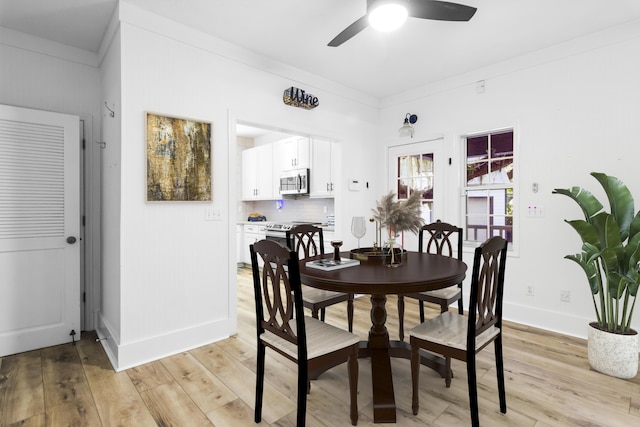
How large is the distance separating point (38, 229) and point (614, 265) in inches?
177

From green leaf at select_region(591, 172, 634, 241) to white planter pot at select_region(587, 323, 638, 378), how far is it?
0.70 metres

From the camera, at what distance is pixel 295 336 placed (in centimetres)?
174

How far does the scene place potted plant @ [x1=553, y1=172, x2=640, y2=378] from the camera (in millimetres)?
2373

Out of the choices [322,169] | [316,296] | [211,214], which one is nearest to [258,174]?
[322,169]

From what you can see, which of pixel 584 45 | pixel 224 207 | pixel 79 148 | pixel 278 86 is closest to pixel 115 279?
pixel 224 207

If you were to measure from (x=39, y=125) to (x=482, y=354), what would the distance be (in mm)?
4116

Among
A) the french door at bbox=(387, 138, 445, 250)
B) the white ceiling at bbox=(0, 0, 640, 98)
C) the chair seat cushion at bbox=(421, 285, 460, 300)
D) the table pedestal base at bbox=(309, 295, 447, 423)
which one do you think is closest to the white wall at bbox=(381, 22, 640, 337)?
the white ceiling at bbox=(0, 0, 640, 98)

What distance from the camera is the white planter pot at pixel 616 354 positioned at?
93.5 inches

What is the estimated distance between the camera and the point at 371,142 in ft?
15.4

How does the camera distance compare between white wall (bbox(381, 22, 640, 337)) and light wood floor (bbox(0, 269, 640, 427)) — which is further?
white wall (bbox(381, 22, 640, 337))

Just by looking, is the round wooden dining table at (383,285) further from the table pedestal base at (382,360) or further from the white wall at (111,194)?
the white wall at (111,194)

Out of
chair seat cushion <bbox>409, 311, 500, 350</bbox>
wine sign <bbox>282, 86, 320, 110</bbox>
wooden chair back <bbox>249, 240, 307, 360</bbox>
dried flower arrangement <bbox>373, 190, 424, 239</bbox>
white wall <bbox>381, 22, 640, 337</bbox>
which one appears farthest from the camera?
wine sign <bbox>282, 86, 320, 110</bbox>

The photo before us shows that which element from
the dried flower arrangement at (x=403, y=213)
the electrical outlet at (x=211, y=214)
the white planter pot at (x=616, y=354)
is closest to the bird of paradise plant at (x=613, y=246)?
the white planter pot at (x=616, y=354)

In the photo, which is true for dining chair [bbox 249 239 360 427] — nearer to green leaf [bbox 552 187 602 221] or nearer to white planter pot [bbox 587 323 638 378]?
white planter pot [bbox 587 323 638 378]
